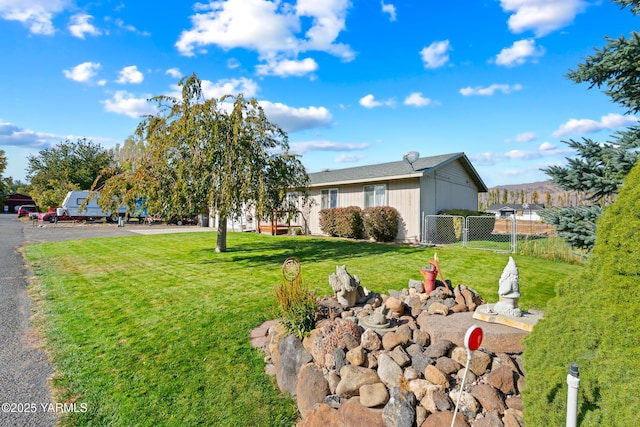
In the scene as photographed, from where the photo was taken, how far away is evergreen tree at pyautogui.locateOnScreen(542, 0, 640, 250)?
183 inches

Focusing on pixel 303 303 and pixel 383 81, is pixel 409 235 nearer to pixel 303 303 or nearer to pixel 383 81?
pixel 383 81

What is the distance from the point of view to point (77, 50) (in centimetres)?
890

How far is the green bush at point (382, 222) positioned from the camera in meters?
13.1

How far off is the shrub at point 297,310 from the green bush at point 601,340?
2102mm

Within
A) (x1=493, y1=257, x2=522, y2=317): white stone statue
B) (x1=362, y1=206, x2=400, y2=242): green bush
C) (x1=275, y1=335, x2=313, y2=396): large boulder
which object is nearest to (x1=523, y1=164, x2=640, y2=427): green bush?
(x1=493, y1=257, x2=522, y2=317): white stone statue

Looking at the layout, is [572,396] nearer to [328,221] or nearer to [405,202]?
[405,202]

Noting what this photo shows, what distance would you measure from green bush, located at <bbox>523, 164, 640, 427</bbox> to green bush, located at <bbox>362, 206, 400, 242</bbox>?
35.7ft

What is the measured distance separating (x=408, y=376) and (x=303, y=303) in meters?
1.42

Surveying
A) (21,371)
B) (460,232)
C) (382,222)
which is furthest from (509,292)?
(460,232)

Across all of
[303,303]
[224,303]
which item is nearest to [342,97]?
[224,303]

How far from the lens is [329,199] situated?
1627 centimetres

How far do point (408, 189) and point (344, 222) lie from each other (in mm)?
3255

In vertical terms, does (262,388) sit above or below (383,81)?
below

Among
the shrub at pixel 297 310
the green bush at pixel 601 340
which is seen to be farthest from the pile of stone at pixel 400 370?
the green bush at pixel 601 340
